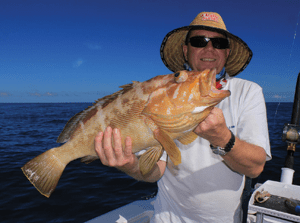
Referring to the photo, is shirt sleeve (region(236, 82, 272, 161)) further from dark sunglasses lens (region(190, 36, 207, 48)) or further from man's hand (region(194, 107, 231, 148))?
dark sunglasses lens (region(190, 36, 207, 48))

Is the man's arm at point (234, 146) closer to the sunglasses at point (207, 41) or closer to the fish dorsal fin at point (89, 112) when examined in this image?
the fish dorsal fin at point (89, 112)

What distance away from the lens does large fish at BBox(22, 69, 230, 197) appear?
208cm

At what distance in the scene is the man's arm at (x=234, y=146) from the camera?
6.49 feet

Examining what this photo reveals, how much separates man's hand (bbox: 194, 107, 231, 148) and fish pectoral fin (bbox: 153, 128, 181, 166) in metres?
0.29

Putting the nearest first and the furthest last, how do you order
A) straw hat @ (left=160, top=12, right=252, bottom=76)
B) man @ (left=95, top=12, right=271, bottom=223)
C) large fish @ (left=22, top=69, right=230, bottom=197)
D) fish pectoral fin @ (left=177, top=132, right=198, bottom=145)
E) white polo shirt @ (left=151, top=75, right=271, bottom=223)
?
large fish @ (left=22, top=69, right=230, bottom=197), man @ (left=95, top=12, right=271, bottom=223), fish pectoral fin @ (left=177, top=132, right=198, bottom=145), white polo shirt @ (left=151, top=75, right=271, bottom=223), straw hat @ (left=160, top=12, right=252, bottom=76)

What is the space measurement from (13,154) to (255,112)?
15.6 metres

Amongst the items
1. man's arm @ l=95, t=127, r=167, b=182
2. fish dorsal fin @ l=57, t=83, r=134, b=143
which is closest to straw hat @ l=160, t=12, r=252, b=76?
fish dorsal fin @ l=57, t=83, r=134, b=143

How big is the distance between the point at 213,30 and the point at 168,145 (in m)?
2.04

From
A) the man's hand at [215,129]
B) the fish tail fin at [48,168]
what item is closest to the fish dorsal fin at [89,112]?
the fish tail fin at [48,168]

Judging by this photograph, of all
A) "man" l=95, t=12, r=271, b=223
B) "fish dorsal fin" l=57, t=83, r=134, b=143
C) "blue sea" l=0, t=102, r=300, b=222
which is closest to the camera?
"man" l=95, t=12, r=271, b=223

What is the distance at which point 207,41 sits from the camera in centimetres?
318

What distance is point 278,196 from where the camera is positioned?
3.80m

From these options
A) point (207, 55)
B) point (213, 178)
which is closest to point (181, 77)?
point (207, 55)

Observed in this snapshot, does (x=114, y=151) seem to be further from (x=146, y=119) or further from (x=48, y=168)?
(x=48, y=168)
